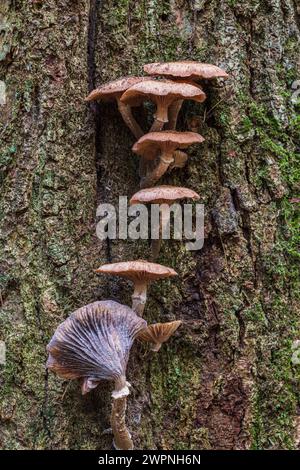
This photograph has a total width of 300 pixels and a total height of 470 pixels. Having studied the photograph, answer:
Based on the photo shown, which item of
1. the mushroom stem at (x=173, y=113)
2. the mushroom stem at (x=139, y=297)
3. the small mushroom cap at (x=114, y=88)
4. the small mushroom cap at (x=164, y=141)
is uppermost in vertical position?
the small mushroom cap at (x=114, y=88)

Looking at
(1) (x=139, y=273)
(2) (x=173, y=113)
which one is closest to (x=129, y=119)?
(2) (x=173, y=113)

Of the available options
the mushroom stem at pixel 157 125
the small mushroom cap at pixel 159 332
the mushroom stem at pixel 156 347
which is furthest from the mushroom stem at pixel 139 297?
the mushroom stem at pixel 157 125

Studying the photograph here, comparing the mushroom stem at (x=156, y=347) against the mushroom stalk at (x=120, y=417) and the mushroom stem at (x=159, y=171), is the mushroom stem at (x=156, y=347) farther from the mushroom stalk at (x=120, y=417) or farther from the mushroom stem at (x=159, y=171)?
the mushroom stem at (x=159, y=171)

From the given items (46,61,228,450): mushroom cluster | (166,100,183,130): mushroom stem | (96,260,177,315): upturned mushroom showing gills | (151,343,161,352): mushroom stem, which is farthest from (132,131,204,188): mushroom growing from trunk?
(151,343,161,352): mushroom stem

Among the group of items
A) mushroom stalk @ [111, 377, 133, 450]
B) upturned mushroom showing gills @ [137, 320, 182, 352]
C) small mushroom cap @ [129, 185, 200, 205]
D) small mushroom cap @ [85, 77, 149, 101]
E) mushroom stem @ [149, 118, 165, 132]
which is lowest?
mushroom stalk @ [111, 377, 133, 450]

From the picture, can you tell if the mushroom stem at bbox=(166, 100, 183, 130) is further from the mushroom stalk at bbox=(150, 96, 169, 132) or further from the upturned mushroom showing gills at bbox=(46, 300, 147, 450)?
the upturned mushroom showing gills at bbox=(46, 300, 147, 450)

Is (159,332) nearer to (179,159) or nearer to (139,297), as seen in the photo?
(139,297)
